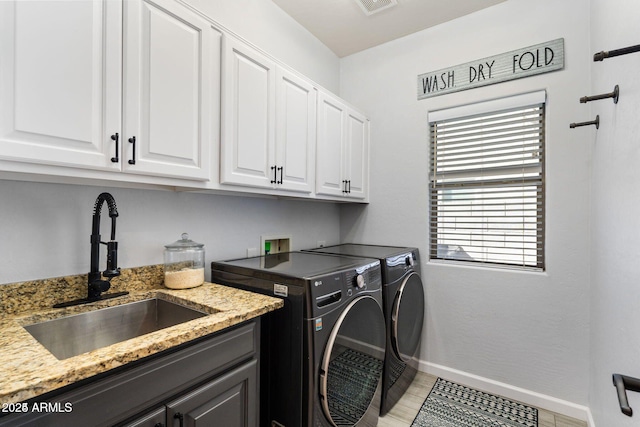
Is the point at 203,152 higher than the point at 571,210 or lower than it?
higher

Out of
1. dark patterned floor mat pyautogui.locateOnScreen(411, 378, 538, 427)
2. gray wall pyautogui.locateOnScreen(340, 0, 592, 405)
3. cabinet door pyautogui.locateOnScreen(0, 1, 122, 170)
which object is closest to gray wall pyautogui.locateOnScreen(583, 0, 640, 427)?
gray wall pyautogui.locateOnScreen(340, 0, 592, 405)

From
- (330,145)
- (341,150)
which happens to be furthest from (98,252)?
(341,150)

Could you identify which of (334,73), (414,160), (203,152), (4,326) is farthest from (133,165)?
(334,73)

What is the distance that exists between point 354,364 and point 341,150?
1.56 meters

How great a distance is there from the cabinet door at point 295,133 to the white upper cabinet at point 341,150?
0.32 feet

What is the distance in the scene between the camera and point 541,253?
2.07 meters

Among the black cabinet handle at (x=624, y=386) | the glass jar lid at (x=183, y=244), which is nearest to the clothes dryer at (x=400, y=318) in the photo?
the glass jar lid at (x=183, y=244)

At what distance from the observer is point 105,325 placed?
1291 mm

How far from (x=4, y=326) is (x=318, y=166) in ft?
5.68

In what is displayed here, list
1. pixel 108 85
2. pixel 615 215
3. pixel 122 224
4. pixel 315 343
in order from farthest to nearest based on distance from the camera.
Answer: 1. pixel 122 224
2. pixel 315 343
3. pixel 615 215
4. pixel 108 85

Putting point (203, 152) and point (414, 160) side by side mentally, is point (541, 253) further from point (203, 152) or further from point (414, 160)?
point (203, 152)

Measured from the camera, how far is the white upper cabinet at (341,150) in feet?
7.25

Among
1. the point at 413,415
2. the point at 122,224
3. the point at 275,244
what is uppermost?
the point at 122,224

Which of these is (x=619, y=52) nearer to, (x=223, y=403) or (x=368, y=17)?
(x=223, y=403)
